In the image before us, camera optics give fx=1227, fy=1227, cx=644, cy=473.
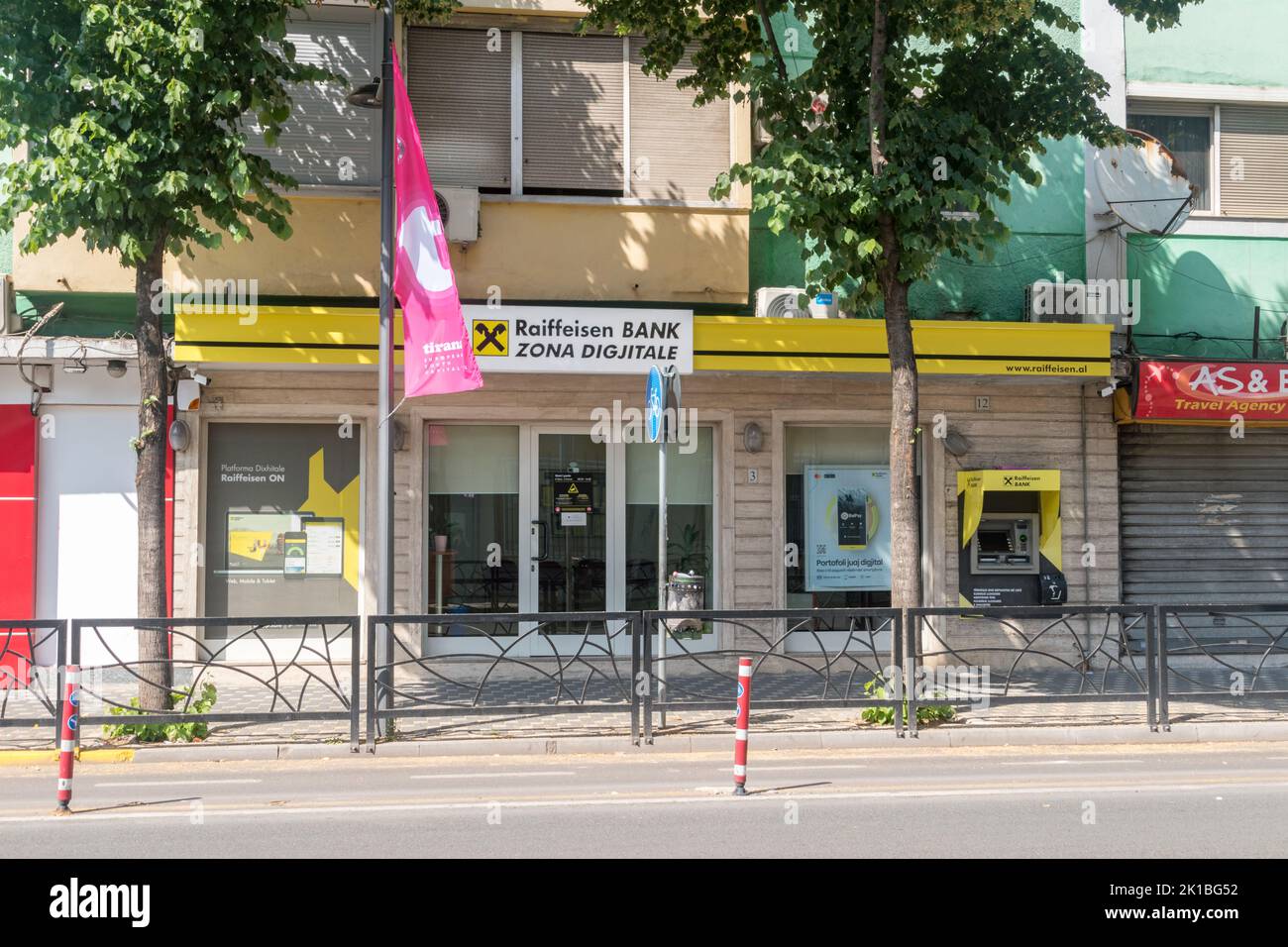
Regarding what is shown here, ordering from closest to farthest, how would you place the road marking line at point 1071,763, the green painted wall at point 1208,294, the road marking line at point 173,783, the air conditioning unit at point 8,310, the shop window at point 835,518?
1. the road marking line at point 173,783
2. the road marking line at point 1071,763
3. the air conditioning unit at point 8,310
4. the shop window at point 835,518
5. the green painted wall at point 1208,294

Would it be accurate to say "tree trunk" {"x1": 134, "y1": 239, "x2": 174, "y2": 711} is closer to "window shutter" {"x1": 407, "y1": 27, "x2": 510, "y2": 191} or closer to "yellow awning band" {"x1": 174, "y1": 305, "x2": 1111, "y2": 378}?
"yellow awning band" {"x1": 174, "y1": 305, "x2": 1111, "y2": 378}

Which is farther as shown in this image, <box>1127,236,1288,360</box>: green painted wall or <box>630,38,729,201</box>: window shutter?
<box>1127,236,1288,360</box>: green painted wall

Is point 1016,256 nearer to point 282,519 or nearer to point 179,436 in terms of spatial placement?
point 282,519

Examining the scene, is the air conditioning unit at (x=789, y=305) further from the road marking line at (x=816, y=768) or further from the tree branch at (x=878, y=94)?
the road marking line at (x=816, y=768)

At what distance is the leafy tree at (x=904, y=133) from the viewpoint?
36.3 ft

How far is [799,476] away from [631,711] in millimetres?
5228

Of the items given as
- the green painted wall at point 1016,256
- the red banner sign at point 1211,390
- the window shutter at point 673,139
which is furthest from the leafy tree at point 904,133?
the red banner sign at point 1211,390

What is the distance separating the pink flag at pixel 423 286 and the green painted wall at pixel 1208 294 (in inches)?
Answer: 354

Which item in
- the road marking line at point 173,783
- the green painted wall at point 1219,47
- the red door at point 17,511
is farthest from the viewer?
the green painted wall at point 1219,47

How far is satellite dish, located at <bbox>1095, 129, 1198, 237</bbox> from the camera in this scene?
1461 cm

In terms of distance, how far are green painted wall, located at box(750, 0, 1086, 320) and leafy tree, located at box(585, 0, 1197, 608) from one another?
2.70 meters

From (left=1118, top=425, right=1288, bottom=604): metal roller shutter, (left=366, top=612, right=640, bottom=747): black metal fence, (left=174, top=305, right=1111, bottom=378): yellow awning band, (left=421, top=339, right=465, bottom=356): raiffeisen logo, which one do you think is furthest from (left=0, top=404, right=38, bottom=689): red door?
(left=1118, top=425, right=1288, bottom=604): metal roller shutter

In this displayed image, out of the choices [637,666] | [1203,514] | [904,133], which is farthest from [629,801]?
[1203,514]
